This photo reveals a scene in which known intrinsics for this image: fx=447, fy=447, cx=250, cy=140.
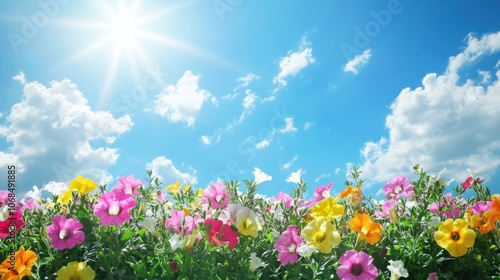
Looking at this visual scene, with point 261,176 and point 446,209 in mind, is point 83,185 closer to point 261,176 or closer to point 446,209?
point 261,176

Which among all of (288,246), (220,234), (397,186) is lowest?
(288,246)

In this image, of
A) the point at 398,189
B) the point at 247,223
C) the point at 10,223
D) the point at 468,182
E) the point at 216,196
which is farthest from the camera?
the point at 398,189

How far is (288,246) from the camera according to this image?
303 centimetres

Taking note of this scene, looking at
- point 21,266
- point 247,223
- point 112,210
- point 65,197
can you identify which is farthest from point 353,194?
point 21,266

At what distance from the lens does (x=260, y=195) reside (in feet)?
12.6

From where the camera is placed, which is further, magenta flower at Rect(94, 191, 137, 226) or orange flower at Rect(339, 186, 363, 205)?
orange flower at Rect(339, 186, 363, 205)

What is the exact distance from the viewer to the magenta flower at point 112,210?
301 cm

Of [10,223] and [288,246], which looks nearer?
[288,246]

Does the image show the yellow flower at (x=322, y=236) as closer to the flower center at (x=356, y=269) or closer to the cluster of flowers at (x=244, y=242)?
the cluster of flowers at (x=244, y=242)

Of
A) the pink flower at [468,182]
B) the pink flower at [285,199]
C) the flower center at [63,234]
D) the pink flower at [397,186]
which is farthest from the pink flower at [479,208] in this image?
the flower center at [63,234]

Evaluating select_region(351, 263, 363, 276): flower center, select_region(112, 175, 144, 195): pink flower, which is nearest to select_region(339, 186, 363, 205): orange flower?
select_region(351, 263, 363, 276): flower center

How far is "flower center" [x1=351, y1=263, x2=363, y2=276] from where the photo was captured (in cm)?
287

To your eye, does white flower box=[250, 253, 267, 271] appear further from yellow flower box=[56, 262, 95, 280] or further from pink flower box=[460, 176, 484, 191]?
pink flower box=[460, 176, 484, 191]

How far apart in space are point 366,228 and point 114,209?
1720 millimetres
